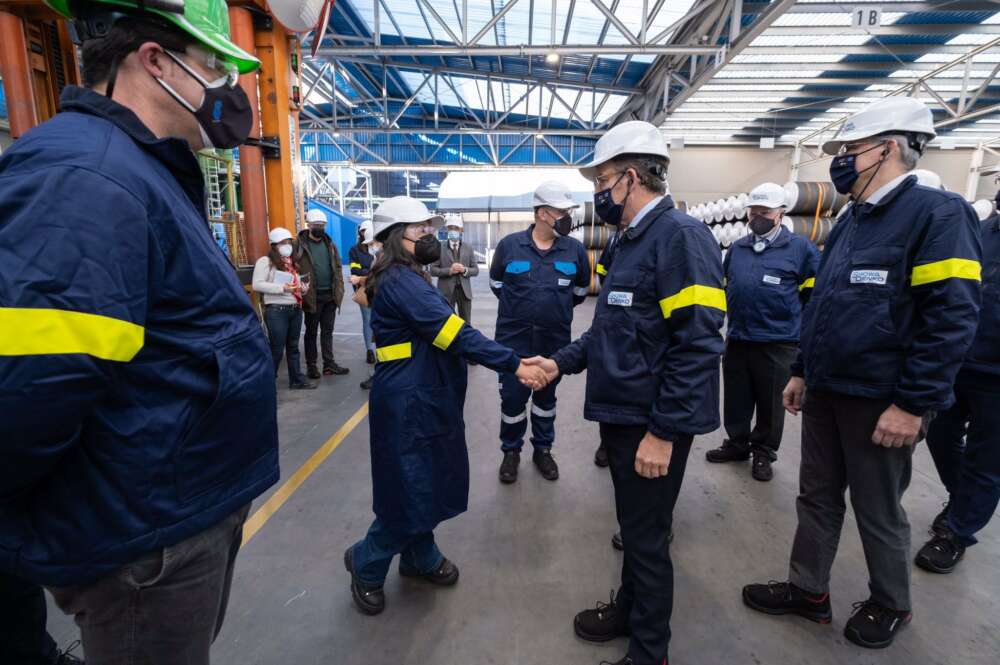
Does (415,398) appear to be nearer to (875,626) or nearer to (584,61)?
(875,626)

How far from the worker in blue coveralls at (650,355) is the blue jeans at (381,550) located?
975 millimetres

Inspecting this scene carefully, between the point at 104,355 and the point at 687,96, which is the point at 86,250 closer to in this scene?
the point at 104,355

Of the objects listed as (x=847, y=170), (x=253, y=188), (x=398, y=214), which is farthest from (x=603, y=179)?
(x=253, y=188)

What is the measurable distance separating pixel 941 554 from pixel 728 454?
4.59 ft

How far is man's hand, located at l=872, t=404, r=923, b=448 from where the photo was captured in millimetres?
1839

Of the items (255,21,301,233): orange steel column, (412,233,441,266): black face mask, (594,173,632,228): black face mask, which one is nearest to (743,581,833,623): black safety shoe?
(594,173,632,228): black face mask

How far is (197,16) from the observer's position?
1.07m

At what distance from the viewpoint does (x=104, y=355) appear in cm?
86

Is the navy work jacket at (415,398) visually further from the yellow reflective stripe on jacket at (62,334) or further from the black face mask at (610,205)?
the yellow reflective stripe on jacket at (62,334)

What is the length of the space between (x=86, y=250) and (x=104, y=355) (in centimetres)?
18

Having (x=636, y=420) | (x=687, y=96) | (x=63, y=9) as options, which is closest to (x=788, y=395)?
(x=636, y=420)

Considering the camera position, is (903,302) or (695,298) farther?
(903,302)

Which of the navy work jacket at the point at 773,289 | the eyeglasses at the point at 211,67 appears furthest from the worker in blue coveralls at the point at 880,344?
the eyeglasses at the point at 211,67

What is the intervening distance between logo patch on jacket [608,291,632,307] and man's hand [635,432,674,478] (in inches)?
18.7
